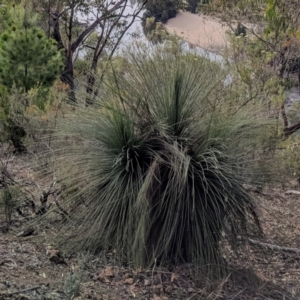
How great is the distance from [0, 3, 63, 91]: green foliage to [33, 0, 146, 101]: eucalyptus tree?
422 centimetres

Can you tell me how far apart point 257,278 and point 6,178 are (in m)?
2.75

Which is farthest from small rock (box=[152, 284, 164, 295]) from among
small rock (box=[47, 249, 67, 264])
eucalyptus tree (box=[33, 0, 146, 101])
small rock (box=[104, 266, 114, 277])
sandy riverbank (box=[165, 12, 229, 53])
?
eucalyptus tree (box=[33, 0, 146, 101])

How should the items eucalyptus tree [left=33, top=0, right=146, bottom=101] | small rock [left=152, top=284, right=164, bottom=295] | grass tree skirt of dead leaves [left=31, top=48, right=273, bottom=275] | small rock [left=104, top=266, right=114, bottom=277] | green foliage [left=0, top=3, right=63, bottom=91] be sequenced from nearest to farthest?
small rock [left=152, top=284, right=164, bottom=295], small rock [left=104, top=266, right=114, bottom=277], grass tree skirt of dead leaves [left=31, top=48, right=273, bottom=275], green foliage [left=0, top=3, right=63, bottom=91], eucalyptus tree [left=33, top=0, right=146, bottom=101]

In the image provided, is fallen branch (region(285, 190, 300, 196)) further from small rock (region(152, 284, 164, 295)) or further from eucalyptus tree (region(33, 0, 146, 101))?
eucalyptus tree (region(33, 0, 146, 101))

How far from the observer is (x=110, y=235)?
450cm

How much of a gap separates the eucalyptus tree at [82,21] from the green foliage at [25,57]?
422 cm

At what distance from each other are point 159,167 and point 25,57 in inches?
344

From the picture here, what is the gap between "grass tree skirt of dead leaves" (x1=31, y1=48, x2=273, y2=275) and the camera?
440 centimetres

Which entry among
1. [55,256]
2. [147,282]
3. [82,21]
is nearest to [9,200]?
[55,256]

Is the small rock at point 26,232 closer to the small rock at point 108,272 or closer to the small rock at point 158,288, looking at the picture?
the small rock at point 108,272

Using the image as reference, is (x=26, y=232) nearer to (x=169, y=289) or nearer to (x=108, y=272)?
(x=108, y=272)

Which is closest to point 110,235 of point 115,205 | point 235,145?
point 115,205

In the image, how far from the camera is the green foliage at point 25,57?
1212 cm

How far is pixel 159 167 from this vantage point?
4.45 meters
